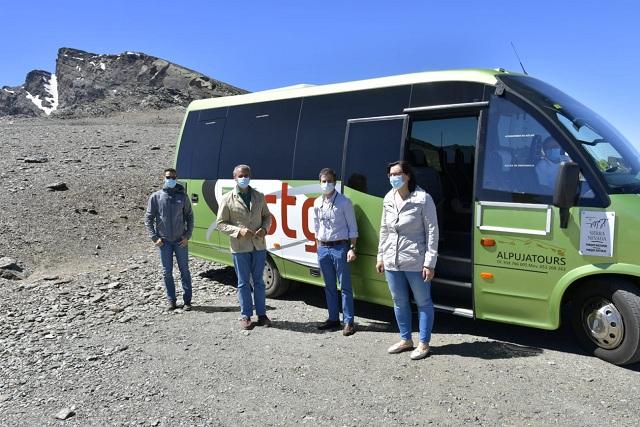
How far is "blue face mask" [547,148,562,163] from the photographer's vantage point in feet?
16.7

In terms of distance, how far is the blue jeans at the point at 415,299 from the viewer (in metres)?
5.32

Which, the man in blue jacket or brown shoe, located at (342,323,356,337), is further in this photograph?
the man in blue jacket

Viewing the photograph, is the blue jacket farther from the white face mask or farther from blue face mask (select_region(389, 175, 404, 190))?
blue face mask (select_region(389, 175, 404, 190))

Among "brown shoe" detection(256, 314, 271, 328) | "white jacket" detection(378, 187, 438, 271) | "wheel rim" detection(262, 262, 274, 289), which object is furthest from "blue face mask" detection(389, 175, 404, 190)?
"wheel rim" detection(262, 262, 274, 289)

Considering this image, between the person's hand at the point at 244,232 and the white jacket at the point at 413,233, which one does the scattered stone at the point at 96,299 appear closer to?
the person's hand at the point at 244,232

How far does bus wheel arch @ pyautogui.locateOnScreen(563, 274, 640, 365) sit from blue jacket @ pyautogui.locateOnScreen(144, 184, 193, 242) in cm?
498

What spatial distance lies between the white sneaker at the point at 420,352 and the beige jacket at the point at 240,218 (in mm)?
2307

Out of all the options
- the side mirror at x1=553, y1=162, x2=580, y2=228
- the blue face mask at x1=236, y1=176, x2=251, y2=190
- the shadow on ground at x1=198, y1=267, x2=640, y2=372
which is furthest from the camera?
the blue face mask at x1=236, y1=176, x2=251, y2=190

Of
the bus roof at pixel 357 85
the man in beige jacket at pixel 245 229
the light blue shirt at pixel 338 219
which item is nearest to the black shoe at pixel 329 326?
the man in beige jacket at pixel 245 229

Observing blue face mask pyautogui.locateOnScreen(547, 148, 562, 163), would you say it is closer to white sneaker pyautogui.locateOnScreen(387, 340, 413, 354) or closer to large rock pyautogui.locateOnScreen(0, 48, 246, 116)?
white sneaker pyautogui.locateOnScreen(387, 340, 413, 354)

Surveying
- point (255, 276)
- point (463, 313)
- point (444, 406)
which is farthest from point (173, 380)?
point (463, 313)

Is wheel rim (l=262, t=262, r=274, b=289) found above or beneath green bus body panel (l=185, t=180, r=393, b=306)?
beneath

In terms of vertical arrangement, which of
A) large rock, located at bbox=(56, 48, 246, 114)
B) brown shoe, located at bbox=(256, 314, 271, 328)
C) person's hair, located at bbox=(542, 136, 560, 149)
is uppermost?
large rock, located at bbox=(56, 48, 246, 114)

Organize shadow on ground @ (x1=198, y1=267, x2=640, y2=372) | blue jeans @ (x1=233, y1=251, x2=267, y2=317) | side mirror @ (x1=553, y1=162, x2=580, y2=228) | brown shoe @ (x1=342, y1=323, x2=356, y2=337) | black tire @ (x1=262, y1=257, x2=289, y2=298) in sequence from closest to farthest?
side mirror @ (x1=553, y1=162, x2=580, y2=228) < shadow on ground @ (x1=198, y1=267, x2=640, y2=372) < brown shoe @ (x1=342, y1=323, x2=356, y2=337) < blue jeans @ (x1=233, y1=251, x2=267, y2=317) < black tire @ (x1=262, y1=257, x2=289, y2=298)
